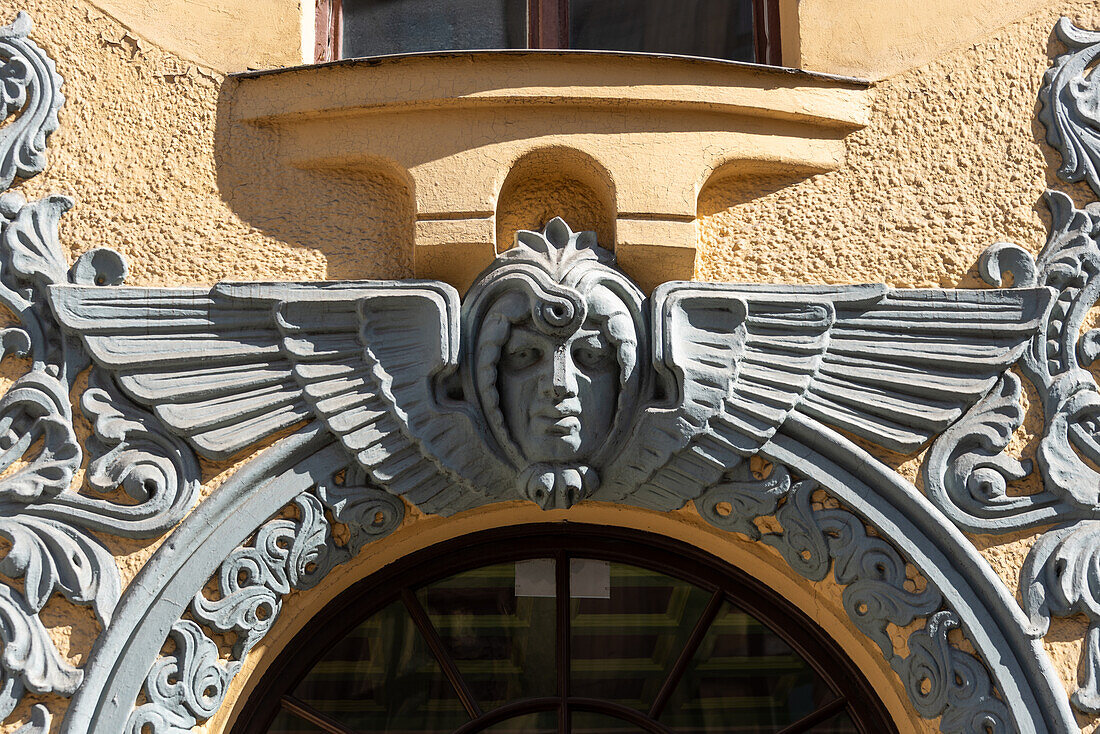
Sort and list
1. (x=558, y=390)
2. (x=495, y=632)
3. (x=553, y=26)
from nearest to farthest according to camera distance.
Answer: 1. (x=558, y=390)
2. (x=495, y=632)
3. (x=553, y=26)

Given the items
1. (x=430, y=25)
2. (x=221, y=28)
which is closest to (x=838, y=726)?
(x=430, y=25)

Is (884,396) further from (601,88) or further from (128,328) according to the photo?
(128,328)

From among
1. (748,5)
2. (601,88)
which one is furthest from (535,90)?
(748,5)

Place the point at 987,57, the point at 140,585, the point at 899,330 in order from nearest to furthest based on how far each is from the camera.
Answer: the point at 140,585
the point at 899,330
the point at 987,57

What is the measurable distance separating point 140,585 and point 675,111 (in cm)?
188

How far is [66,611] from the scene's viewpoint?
345 centimetres

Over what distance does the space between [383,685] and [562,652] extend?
0.50 metres

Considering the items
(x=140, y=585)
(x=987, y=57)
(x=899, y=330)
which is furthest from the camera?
(x=987, y=57)

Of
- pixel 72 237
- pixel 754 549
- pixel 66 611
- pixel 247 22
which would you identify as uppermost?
pixel 247 22

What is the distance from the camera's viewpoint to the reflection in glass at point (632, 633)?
149 inches

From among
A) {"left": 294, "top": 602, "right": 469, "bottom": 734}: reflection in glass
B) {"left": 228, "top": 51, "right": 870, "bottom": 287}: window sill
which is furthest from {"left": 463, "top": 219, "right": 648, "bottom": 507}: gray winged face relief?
{"left": 294, "top": 602, "right": 469, "bottom": 734}: reflection in glass

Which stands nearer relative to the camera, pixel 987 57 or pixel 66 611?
pixel 66 611

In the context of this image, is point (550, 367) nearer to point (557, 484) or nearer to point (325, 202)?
point (557, 484)

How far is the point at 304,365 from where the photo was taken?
11.9 feet
